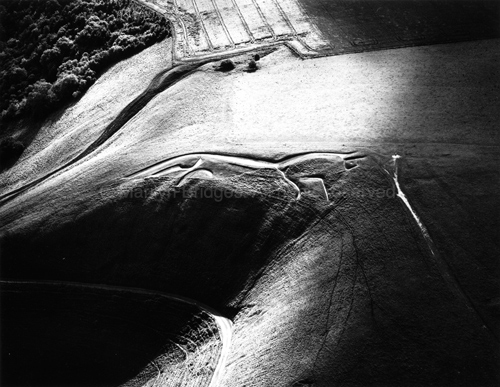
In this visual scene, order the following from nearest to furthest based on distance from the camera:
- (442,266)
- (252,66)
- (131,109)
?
(442,266) → (131,109) → (252,66)

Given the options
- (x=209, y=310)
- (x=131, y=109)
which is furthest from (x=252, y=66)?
(x=209, y=310)

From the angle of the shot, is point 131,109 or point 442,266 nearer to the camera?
point 442,266

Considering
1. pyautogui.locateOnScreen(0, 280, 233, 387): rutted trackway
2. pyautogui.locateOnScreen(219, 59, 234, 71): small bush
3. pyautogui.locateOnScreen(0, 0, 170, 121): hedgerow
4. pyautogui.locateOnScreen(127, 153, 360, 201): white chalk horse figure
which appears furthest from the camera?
pyautogui.locateOnScreen(0, 0, 170, 121): hedgerow

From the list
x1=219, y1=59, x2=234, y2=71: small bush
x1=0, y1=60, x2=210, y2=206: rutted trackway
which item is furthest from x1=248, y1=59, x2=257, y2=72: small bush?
x1=0, y1=60, x2=210, y2=206: rutted trackway

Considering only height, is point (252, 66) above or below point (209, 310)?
above

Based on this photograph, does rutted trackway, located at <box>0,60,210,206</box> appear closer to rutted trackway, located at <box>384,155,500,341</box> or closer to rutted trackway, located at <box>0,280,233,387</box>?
rutted trackway, located at <box>0,280,233,387</box>

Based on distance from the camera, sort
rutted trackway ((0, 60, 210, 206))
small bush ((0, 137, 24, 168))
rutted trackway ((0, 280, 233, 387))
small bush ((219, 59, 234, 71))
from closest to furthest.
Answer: rutted trackway ((0, 280, 233, 387)) → rutted trackway ((0, 60, 210, 206)) → small bush ((219, 59, 234, 71)) → small bush ((0, 137, 24, 168))

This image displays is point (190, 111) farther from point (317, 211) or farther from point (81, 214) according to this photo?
point (317, 211)

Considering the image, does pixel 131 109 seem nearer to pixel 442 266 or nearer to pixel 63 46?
pixel 63 46

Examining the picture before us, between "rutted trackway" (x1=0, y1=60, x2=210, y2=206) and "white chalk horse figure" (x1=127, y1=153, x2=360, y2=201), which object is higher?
"rutted trackway" (x1=0, y1=60, x2=210, y2=206)

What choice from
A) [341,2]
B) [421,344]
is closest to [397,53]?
[341,2]
